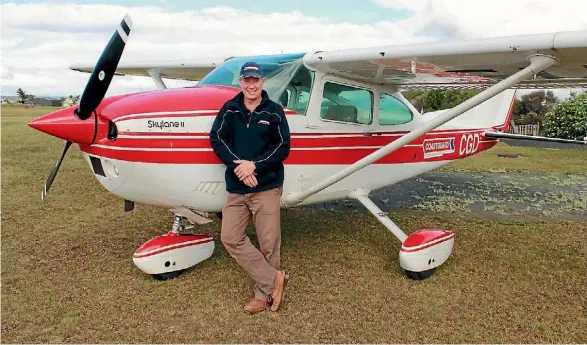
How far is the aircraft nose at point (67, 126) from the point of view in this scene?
3410mm

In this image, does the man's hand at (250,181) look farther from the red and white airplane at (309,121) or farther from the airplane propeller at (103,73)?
the airplane propeller at (103,73)

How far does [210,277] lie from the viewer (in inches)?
167

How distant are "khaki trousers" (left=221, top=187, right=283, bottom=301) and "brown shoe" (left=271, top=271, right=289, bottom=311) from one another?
0.11 ft

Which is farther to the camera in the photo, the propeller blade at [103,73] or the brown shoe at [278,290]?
the brown shoe at [278,290]

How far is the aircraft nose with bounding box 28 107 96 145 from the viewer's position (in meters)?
3.41

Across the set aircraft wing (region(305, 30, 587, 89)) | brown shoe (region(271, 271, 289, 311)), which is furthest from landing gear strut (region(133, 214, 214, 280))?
aircraft wing (region(305, 30, 587, 89))

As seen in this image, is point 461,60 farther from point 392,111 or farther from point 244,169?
point 244,169

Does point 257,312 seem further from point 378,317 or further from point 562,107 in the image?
point 562,107

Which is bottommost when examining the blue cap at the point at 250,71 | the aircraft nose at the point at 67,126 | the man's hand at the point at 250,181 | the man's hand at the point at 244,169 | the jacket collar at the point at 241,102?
the man's hand at the point at 250,181

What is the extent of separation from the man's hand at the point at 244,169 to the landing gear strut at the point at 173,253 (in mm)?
1083

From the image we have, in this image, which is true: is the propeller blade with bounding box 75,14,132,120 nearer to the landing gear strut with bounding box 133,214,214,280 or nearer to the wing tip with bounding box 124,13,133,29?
the wing tip with bounding box 124,13,133,29

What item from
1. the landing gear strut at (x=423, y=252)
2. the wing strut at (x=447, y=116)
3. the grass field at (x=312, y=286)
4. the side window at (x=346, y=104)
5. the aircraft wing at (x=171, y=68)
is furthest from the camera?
the aircraft wing at (x=171, y=68)

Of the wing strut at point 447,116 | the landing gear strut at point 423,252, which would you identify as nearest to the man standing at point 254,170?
the wing strut at point 447,116

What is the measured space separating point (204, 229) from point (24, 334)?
262cm
